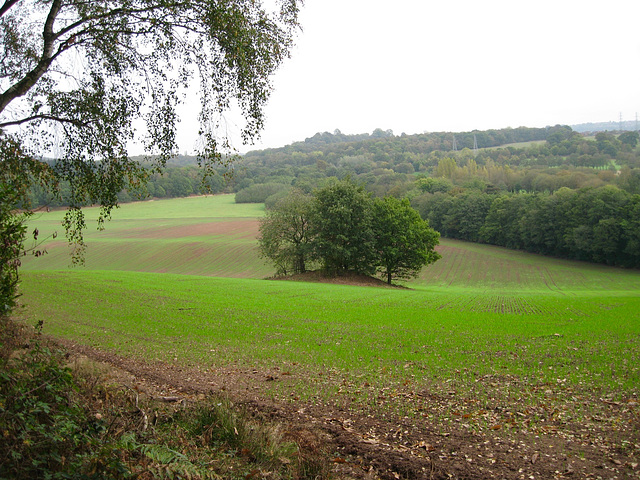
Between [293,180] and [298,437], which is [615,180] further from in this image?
[298,437]

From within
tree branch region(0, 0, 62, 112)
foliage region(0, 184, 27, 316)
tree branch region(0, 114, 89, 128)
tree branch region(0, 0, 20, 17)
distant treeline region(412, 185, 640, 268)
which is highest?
tree branch region(0, 0, 20, 17)

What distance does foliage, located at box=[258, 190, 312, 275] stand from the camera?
45500 millimetres

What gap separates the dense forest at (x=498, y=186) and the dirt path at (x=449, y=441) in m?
5.12

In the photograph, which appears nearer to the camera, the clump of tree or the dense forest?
the clump of tree

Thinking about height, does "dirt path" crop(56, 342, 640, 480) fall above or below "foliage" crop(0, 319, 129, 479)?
below

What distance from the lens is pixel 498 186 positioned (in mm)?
108312

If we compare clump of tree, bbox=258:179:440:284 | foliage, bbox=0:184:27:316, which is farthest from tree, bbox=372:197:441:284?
foliage, bbox=0:184:27:316

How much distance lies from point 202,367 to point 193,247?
209 feet

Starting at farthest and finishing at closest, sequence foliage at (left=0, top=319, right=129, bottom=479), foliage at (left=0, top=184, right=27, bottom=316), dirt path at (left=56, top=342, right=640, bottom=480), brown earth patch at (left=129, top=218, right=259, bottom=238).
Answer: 1. brown earth patch at (left=129, top=218, right=259, bottom=238)
2. foliage at (left=0, top=184, right=27, bottom=316)
3. dirt path at (left=56, top=342, right=640, bottom=480)
4. foliage at (left=0, top=319, right=129, bottom=479)

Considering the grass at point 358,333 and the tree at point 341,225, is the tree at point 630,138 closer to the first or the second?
the tree at point 341,225

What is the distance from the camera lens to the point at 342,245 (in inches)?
1687

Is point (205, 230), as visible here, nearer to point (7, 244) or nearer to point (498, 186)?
point (498, 186)

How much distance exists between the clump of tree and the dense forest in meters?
4.73

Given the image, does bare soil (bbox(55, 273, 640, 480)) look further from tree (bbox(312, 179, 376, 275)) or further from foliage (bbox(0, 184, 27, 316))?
tree (bbox(312, 179, 376, 275))
